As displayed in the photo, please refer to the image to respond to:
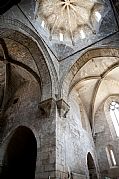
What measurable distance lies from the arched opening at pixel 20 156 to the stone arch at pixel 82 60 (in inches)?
122

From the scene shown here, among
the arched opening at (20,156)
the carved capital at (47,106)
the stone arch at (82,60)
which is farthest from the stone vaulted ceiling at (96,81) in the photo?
the arched opening at (20,156)

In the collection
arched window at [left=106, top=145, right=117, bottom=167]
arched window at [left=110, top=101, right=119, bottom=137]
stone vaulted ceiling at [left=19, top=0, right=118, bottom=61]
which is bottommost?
arched window at [left=106, top=145, right=117, bottom=167]

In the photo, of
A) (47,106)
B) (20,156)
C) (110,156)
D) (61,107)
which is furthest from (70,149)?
(110,156)

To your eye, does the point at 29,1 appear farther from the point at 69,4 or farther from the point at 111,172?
the point at 111,172

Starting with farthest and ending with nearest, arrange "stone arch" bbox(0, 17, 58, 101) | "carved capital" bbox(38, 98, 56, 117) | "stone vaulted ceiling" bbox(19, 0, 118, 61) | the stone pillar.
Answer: "stone vaulted ceiling" bbox(19, 0, 118, 61) < "stone arch" bbox(0, 17, 58, 101) < "carved capital" bbox(38, 98, 56, 117) < the stone pillar

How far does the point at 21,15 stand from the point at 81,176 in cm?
845

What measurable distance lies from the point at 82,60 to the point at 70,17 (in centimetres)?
399

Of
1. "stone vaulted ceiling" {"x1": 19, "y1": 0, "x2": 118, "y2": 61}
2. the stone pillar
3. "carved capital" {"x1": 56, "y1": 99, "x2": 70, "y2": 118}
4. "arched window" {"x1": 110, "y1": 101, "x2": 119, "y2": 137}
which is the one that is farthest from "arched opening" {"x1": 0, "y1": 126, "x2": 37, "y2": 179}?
"arched window" {"x1": 110, "y1": 101, "x2": 119, "y2": 137}

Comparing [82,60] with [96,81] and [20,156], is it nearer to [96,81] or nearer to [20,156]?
[96,81]

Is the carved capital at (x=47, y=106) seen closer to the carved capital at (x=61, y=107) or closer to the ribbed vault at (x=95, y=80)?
the carved capital at (x=61, y=107)

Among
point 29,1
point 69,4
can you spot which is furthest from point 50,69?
point 69,4

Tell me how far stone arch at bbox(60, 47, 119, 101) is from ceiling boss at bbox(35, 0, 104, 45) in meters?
1.87

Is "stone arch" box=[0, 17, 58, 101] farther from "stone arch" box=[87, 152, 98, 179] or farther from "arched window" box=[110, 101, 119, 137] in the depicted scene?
"arched window" box=[110, 101, 119, 137]

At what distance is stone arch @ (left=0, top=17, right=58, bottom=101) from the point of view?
765cm
